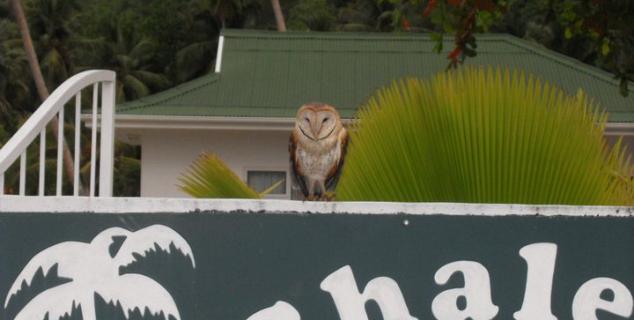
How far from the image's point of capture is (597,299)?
135 inches

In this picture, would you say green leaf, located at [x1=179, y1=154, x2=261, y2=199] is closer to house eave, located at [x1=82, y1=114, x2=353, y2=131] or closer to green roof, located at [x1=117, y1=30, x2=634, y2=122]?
house eave, located at [x1=82, y1=114, x2=353, y2=131]

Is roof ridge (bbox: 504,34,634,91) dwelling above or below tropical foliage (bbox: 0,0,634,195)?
above

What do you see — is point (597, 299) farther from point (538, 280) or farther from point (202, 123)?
point (202, 123)

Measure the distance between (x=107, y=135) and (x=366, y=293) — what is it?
1.67 metres

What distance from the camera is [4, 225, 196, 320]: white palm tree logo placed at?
11.5ft

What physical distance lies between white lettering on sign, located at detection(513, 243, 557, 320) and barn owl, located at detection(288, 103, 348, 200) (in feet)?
6.35

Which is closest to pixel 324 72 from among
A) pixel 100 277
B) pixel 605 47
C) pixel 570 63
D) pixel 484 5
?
pixel 570 63

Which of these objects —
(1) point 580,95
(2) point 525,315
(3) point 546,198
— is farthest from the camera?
(1) point 580,95

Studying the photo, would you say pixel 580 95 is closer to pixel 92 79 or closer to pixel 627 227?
pixel 627 227

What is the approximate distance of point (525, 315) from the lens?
3.44 metres

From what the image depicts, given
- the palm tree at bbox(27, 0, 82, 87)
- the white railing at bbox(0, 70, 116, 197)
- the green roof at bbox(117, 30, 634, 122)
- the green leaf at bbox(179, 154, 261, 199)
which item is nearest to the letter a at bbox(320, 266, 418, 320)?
the white railing at bbox(0, 70, 116, 197)

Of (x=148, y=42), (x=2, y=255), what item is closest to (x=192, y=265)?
(x=2, y=255)

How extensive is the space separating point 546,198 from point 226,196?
1.56m

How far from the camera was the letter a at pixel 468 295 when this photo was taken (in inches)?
135
